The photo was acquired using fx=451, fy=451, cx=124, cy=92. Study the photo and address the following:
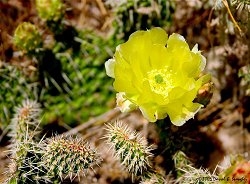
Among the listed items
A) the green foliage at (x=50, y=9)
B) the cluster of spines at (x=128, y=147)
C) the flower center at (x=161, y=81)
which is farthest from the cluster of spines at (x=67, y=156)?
the green foliage at (x=50, y=9)

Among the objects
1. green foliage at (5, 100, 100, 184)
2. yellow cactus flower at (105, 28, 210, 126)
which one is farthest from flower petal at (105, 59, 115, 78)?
green foliage at (5, 100, 100, 184)

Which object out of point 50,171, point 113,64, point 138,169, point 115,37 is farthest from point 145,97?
point 115,37

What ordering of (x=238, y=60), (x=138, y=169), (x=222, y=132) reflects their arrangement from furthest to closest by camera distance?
(x=222, y=132), (x=238, y=60), (x=138, y=169)

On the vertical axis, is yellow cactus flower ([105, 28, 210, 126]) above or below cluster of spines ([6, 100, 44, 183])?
above

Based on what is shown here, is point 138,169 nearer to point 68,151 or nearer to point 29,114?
point 68,151

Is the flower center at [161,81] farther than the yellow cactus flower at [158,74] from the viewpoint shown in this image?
Yes

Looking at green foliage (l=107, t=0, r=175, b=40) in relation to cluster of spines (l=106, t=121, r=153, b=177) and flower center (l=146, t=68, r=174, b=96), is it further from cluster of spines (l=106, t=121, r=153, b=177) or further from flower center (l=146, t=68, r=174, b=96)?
cluster of spines (l=106, t=121, r=153, b=177)

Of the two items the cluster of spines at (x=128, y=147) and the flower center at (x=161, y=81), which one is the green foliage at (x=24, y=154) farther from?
the flower center at (x=161, y=81)
